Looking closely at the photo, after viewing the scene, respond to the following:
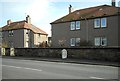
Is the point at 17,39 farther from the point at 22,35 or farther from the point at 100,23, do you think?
the point at 100,23

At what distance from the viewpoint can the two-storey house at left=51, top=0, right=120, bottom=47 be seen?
40188 millimetres

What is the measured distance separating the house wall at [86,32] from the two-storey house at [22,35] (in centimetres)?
1397

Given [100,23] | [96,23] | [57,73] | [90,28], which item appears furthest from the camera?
[90,28]

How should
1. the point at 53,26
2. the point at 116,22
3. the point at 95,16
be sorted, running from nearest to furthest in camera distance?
the point at 116,22, the point at 95,16, the point at 53,26

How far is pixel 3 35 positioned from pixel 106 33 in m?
39.0

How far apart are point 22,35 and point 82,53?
42.2 metres

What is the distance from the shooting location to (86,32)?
146 ft

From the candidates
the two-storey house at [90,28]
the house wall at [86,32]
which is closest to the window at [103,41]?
the two-storey house at [90,28]

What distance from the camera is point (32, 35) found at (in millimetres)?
68938

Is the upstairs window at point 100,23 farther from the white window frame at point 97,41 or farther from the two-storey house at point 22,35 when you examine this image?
the two-storey house at point 22,35

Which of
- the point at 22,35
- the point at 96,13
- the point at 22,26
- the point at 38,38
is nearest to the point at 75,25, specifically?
the point at 96,13

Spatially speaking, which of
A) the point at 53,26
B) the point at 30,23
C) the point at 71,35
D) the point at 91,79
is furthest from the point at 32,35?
the point at 91,79

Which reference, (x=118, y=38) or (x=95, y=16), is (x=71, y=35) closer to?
(x=95, y=16)

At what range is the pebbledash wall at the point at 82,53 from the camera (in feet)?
75.4
